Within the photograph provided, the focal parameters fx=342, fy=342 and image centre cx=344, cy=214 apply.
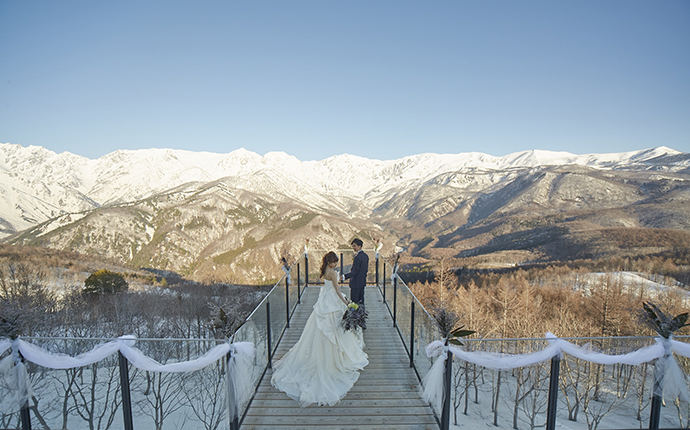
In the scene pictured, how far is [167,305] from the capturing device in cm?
4253

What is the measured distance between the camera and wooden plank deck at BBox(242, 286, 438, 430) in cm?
585

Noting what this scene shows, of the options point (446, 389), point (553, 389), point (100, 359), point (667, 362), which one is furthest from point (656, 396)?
point (100, 359)

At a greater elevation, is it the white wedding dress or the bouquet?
the bouquet

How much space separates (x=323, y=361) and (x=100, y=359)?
3794 millimetres

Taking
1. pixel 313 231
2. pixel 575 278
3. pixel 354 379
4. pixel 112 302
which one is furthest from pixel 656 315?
pixel 313 231

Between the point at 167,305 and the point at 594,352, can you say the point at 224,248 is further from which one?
the point at 594,352

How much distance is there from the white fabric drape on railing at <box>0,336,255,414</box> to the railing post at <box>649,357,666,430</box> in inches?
269

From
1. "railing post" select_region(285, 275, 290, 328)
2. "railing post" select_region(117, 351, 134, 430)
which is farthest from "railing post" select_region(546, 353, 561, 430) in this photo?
"railing post" select_region(117, 351, 134, 430)

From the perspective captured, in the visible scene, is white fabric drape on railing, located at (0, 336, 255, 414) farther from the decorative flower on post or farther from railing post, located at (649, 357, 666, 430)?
railing post, located at (649, 357, 666, 430)

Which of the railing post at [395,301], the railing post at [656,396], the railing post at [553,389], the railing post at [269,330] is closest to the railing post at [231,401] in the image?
the railing post at [269,330]

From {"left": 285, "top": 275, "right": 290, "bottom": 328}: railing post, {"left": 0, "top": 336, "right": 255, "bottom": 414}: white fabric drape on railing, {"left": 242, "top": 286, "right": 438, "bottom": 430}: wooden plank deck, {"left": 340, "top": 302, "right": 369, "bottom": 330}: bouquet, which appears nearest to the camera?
{"left": 0, "top": 336, "right": 255, "bottom": 414}: white fabric drape on railing

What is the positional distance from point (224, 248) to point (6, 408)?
16569 centimetres

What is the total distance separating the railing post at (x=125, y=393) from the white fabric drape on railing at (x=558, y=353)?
4.81 meters

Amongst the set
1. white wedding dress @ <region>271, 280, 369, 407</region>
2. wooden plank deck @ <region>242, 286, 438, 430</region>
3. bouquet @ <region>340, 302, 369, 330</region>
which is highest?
bouquet @ <region>340, 302, 369, 330</region>
